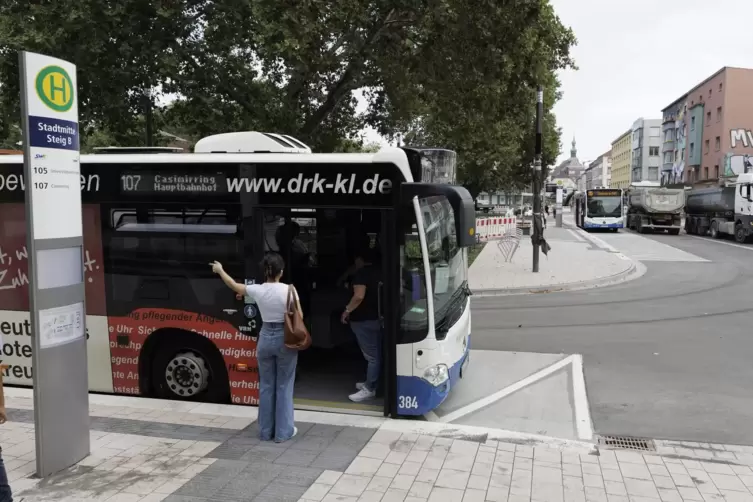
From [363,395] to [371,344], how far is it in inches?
22.8

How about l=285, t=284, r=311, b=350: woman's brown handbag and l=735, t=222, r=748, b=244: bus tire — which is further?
l=735, t=222, r=748, b=244: bus tire

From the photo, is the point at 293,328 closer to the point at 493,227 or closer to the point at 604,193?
the point at 493,227

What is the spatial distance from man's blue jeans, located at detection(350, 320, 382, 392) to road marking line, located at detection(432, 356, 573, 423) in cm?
79

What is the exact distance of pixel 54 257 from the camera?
4297 millimetres

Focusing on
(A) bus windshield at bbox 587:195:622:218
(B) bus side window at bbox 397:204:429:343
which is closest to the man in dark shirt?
(B) bus side window at bbox 397:204:429:343

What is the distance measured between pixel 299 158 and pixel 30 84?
7.66 feet

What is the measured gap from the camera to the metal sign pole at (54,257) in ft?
13.4

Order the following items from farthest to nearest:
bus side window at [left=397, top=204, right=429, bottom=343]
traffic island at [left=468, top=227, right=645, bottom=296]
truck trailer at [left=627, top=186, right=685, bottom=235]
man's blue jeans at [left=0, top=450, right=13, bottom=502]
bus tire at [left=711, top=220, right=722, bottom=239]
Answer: truck trailer at [left=627, top=186, right=685, bottom=235] < bus tire at [left=711, top=220, right=722, bottom=239] < traffic island at [left=468, top=227, right=645, bottom=296] < bus side window at [left=397, top=204, right=429, bottom=343] < man's blue jeans at [left=0, top=450, right=13, bottom=502]

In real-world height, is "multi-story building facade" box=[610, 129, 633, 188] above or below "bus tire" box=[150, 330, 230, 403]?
above

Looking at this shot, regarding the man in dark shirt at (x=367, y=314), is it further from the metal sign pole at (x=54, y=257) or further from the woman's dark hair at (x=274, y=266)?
the metal sign pole at (x=54, y=257)

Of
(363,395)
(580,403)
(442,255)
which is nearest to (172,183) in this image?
(442,255)

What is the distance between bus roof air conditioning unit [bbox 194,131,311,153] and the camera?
636 centimetres

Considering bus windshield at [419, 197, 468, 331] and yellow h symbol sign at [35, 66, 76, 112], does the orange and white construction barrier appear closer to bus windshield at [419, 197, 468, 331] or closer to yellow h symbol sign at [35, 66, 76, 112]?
bus windshield at [419, 197, 468, 331]

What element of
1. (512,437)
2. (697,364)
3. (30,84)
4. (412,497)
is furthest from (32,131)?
(697,364)
